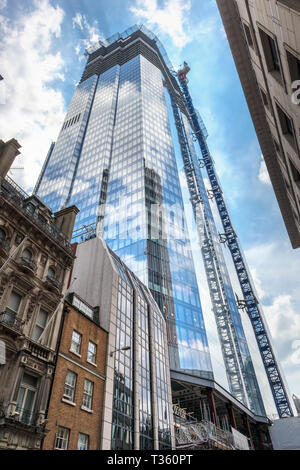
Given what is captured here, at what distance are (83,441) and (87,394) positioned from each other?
281 cm

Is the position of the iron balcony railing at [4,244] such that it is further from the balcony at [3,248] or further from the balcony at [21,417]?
the balcony at [21,417]

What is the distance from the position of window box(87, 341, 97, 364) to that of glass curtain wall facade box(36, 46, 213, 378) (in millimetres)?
34033

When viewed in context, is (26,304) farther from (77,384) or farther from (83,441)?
(83,441)

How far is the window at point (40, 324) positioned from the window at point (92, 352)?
4.66 m

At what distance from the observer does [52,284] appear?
74.3 feet

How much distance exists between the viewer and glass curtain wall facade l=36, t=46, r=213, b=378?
2685 inches

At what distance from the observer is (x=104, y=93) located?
475 feet

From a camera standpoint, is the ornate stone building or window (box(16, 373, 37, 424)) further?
window (box(16, 373, 37, 424))

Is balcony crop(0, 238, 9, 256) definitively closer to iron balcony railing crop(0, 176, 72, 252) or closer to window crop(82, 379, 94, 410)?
iron balcony railing crop(0, 176, 72, 252)

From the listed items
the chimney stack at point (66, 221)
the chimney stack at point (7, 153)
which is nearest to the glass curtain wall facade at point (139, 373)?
the chimney stack at point (66, 221)

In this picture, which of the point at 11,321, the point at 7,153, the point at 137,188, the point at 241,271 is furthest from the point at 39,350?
the point at 241,271

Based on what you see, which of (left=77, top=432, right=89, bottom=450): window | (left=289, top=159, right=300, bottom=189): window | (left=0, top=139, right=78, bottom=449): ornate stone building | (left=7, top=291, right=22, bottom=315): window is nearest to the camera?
(left=0, top=139, right=78, bottom=449): ornate stone building

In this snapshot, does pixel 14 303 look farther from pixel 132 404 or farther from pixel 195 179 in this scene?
pixel 195 179

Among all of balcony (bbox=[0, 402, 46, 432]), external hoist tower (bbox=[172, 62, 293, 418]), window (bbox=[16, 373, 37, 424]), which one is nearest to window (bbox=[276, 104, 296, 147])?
window (bbox=[16, 373, 37, 424])
